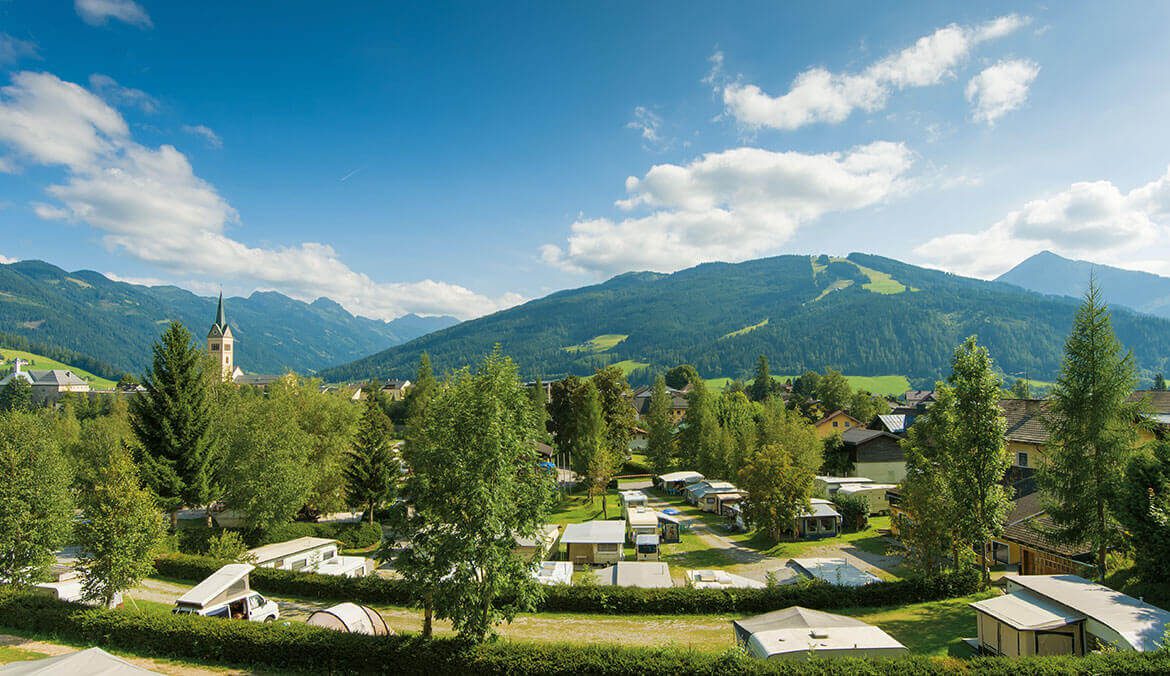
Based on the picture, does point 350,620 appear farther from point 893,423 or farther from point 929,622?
point 893,423

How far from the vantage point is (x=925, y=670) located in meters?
11.6

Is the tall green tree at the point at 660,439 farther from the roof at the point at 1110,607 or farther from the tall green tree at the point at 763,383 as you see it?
the tall green tree at the point at 763,383

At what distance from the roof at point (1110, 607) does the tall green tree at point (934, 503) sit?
4.93 metres

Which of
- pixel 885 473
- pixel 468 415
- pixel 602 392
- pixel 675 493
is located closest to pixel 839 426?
pixel 885 473

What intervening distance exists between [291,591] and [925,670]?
21.7 m

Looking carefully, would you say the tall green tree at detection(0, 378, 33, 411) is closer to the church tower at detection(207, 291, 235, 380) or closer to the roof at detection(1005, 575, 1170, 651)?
the church tower at detection(207, 291, 235, 380)

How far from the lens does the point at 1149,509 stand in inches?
664

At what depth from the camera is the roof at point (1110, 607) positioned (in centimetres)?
1295

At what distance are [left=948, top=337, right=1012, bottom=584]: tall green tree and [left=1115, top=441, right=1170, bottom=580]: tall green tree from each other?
3.50 m

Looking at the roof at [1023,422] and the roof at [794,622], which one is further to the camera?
the roof at [1023,422]

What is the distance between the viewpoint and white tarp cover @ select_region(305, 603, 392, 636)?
634 inches

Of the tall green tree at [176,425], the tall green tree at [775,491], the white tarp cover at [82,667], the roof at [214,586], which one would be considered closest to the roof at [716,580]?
the tall green tree at [775,491]

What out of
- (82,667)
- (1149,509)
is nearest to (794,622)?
(1149,509)

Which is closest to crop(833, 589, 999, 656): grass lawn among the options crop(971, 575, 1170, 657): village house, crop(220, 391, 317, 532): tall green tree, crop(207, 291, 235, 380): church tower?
crop(971, 575, 1170, 657): village house
